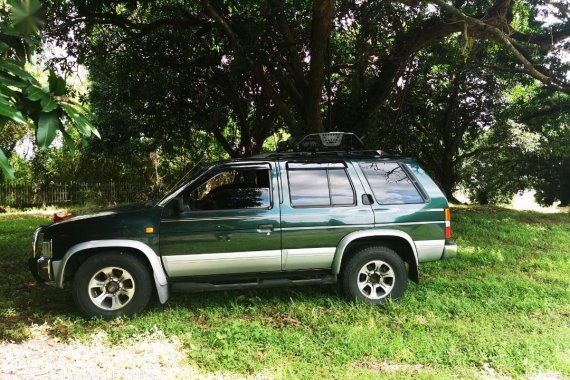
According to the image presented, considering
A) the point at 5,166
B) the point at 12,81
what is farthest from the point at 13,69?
the point at 5,166

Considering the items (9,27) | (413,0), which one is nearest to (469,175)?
(413,0)

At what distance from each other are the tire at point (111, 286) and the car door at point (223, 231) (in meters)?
0.35

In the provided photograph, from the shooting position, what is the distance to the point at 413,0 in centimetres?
755

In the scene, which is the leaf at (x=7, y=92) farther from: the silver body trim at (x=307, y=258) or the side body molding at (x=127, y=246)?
the silver body trim at (x=307, y=258)

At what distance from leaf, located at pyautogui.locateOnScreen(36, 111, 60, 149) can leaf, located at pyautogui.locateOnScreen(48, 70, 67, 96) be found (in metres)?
0.13

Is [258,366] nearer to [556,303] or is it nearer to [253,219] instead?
[253,219]

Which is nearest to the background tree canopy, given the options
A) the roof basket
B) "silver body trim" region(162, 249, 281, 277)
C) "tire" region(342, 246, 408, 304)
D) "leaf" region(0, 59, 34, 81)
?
the roof basket

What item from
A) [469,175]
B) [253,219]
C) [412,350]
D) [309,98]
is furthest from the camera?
[469,175]

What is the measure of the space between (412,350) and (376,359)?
1.27 ft

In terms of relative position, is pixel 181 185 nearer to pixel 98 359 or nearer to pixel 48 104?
pixel 98 359

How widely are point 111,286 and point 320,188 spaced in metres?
2.58

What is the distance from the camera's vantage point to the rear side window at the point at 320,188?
5.44m

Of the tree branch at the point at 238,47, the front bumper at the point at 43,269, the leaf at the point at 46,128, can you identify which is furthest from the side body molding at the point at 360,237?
the tree branch at the point at 238,47

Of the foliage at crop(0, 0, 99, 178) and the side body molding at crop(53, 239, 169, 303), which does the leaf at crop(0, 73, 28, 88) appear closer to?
the foliage at crop(0, 0, 99, 178)
